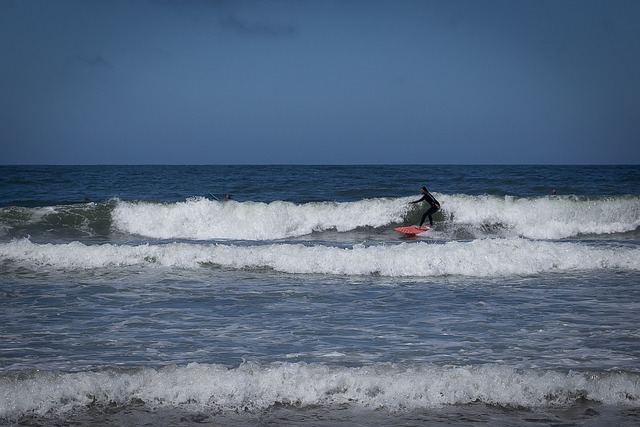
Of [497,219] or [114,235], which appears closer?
[114,235]

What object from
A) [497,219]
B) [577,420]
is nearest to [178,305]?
[577,420]

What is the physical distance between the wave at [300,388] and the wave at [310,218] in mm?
15193

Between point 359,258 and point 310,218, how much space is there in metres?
9.82

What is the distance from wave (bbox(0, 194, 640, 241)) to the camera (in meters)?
22.3

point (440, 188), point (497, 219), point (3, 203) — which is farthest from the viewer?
point (440, 188)

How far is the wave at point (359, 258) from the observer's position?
45.2ft

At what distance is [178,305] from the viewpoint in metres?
10.3

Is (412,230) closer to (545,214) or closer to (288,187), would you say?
(545,214)

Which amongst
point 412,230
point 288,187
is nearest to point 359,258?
point 412,230

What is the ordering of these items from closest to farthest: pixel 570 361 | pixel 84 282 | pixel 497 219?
pixel 570 361
pixel 84 282
pixel 497 219

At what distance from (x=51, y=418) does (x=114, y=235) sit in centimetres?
1620

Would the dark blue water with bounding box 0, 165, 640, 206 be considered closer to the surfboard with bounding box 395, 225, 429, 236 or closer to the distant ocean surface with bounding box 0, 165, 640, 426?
the surfboard with bounding box 395, 225, 429, 236

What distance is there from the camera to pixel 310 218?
2386cm

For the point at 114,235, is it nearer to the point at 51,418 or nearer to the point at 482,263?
the point at 482,263
